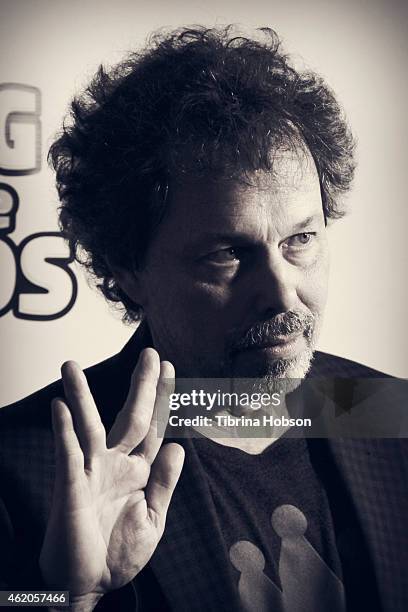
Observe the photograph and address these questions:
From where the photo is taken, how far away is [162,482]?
3.70ft

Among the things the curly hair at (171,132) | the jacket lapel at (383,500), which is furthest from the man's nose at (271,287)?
the jacket lapel at (383,500)

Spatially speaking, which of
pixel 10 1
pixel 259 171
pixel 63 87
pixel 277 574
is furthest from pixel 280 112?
pixel 277 574

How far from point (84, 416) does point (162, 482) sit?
0.16 metres

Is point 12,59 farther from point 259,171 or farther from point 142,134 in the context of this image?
point 259,171

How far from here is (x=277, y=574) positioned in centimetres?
128

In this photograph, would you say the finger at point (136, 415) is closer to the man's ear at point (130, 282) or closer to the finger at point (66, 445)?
the finger at point (66, 445)

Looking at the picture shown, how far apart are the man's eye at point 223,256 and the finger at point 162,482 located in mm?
308

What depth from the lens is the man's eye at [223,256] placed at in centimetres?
125

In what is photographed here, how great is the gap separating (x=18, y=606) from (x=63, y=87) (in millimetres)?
844

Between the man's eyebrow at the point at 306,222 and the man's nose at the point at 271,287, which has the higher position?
the man's eyebrow at the point at 306,222

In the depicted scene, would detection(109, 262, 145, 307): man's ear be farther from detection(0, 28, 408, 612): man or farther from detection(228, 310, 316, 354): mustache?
detection(228, 310, 316, 354): mustache

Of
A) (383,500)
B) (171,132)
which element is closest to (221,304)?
(171,132)

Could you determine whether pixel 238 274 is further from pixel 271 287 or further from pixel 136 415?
pixel 136 415

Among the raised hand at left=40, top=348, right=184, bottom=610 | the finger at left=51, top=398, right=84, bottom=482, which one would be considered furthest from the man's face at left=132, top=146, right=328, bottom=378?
the finger at left=51, top=398, right=84, bottom=482
